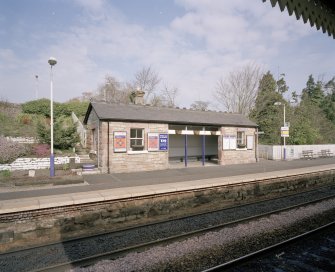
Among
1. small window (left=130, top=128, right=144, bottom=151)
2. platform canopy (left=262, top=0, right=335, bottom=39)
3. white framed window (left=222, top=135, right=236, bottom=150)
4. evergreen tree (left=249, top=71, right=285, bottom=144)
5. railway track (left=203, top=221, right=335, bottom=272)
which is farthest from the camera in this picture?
evergreen tree (left=249, top=71, right=285, bottom=144)

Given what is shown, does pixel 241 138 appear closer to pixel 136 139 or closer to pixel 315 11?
pixel 136 139

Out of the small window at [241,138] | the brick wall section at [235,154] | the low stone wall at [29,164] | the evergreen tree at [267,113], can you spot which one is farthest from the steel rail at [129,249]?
the evergreen tree at [267,113]

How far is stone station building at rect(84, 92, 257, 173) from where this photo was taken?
588 inches

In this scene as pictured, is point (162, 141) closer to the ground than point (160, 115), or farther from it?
closer to the ground

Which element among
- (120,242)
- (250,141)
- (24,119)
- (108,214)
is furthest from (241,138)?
(24,119)

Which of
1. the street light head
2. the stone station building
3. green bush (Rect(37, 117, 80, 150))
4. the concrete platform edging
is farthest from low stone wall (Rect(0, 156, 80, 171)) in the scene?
the concrete platform edging

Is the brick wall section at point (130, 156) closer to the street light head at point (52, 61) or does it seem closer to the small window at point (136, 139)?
the small window at point (136, 139)

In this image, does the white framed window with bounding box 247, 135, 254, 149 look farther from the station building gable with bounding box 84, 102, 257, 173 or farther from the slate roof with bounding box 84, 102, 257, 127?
the slate roof with bounding box 84, 102, 257, 127

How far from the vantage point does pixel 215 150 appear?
2300 cm

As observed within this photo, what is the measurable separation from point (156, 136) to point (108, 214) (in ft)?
29.5

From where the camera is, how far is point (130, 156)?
1538 cm

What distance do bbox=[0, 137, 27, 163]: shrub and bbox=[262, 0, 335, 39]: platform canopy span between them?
1673 cm

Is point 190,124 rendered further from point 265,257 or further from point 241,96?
point 241,96

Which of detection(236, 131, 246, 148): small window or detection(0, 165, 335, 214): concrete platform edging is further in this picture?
detection(236, 131, 246, 148): small window
